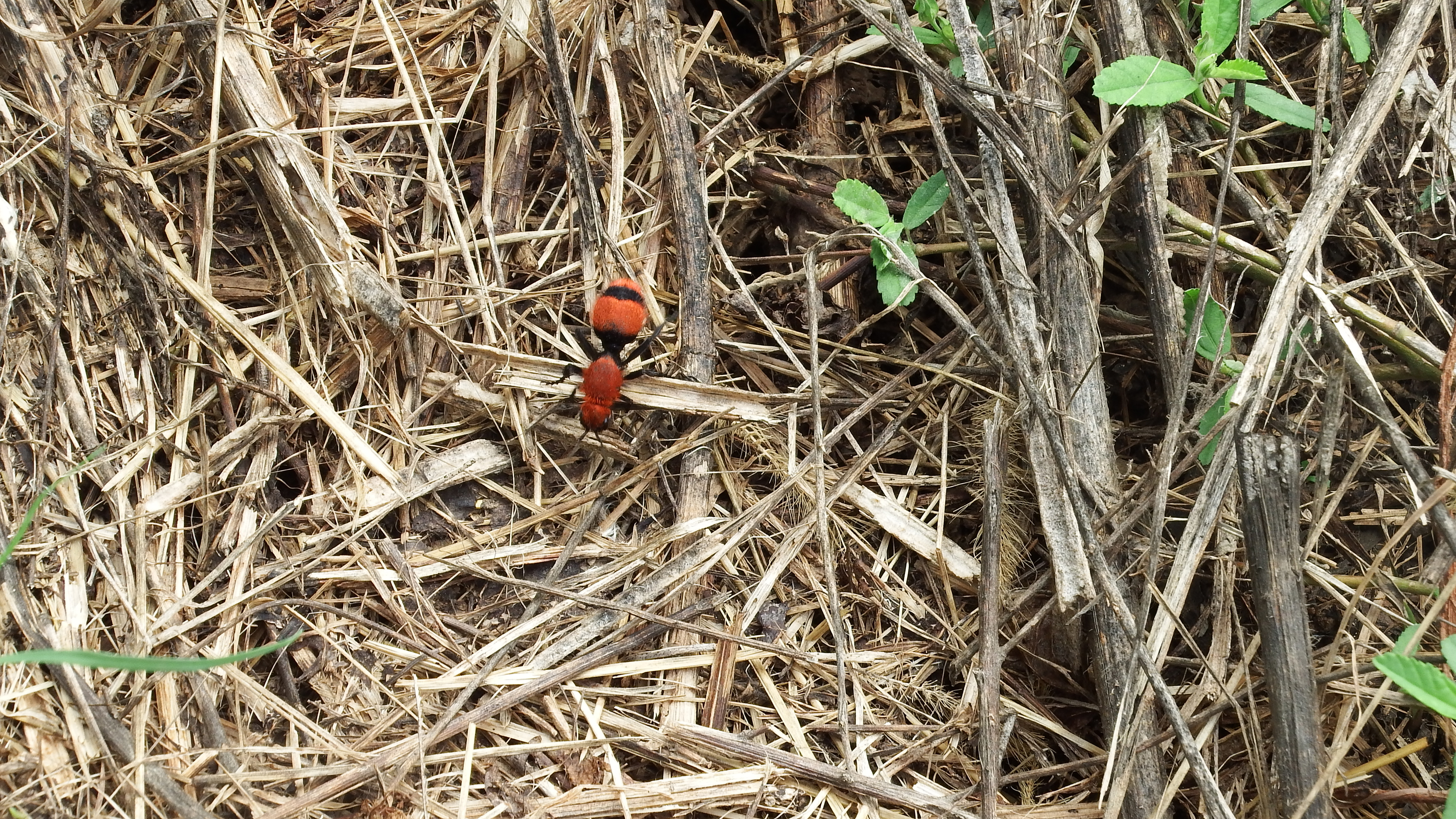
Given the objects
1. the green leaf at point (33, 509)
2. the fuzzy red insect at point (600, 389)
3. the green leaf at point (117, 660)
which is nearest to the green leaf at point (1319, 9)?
the fuzzy red insect at point (600, 389)

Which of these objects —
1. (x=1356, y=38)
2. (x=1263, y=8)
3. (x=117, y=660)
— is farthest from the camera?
(x=1356, y=38)

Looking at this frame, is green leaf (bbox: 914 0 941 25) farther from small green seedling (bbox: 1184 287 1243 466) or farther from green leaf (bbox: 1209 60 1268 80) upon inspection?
small green seedling (bbox: 1184 287 1243 466)

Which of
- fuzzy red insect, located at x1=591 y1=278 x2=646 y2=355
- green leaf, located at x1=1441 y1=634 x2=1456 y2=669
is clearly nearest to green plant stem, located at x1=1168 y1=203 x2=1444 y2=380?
green leaf, located at x1=1441 y1=634 x2=1456 y2=669

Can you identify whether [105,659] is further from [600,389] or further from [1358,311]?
[1358,311]

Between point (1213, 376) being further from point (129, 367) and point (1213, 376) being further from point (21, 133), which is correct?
point (21, 133)

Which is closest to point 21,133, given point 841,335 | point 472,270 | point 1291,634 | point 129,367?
point 129,367

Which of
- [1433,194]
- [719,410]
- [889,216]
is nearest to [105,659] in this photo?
[719,410]
